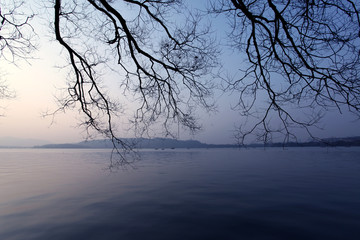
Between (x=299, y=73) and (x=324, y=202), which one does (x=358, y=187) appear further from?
(x=299, y=73)

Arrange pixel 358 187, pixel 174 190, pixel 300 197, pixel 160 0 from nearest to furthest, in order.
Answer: pixel 160 0 < pixel 300 197 < pixel 174 190 < pixel 358 187

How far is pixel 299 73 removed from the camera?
4.48m

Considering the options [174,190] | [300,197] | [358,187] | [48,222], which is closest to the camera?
[48,222]

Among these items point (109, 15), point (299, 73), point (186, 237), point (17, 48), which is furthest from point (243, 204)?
point (17, 48)

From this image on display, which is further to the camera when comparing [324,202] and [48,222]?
[324,202]

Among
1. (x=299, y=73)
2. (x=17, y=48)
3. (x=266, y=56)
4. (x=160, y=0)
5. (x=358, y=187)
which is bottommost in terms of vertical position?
(x=358, y=187)

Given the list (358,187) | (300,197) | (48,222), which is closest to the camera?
(48,222)

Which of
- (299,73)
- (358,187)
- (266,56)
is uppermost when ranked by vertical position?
(266,56)

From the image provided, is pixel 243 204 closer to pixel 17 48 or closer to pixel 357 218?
pixel 357 218

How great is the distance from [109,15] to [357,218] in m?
7.79

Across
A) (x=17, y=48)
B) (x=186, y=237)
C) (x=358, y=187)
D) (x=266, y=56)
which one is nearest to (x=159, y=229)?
(x=186, y=237)

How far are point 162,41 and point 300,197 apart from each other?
6.49m

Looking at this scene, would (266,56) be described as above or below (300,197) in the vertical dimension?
above

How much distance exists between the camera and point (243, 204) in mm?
6301
